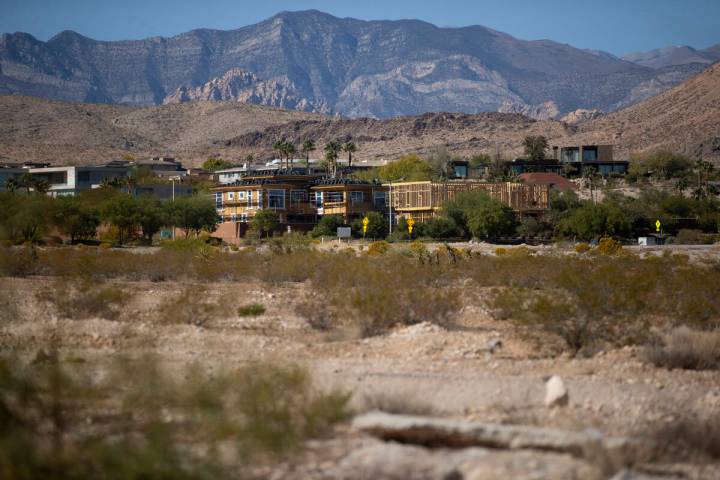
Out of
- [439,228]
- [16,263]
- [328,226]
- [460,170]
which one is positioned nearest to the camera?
[16,263]

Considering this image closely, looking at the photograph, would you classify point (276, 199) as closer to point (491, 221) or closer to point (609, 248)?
point (491, 221)

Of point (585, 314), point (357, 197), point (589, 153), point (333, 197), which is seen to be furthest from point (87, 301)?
point (589, 153)

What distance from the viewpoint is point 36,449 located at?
9930 millimetres

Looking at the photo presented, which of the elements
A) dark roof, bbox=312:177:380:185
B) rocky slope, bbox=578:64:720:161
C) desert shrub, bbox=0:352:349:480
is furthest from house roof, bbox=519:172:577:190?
desert shrub, bbox=0:352:349:480

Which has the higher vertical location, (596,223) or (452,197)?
(452,197)

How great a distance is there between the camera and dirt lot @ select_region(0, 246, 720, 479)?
11711 mm

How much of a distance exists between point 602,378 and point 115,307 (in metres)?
13.6

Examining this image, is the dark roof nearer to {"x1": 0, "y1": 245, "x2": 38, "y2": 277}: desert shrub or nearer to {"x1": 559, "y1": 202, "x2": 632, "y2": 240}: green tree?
{"x1": 559, "y1": 202, "x2": 632, "y2": 240}: green tree

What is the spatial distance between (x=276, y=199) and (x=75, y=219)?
2685 cm

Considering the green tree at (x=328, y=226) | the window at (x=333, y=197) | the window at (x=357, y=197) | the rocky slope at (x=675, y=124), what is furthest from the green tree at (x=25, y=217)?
the rocky slope at (x=675, y=124)

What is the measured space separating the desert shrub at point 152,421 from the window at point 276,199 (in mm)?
79966

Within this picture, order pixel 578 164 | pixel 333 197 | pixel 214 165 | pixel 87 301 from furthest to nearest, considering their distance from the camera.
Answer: pixel 214 165, pixel 578 164, pixel 333 197, pixel 87 301

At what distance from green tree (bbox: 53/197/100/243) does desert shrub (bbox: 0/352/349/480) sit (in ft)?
188

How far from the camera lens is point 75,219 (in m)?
70.5
